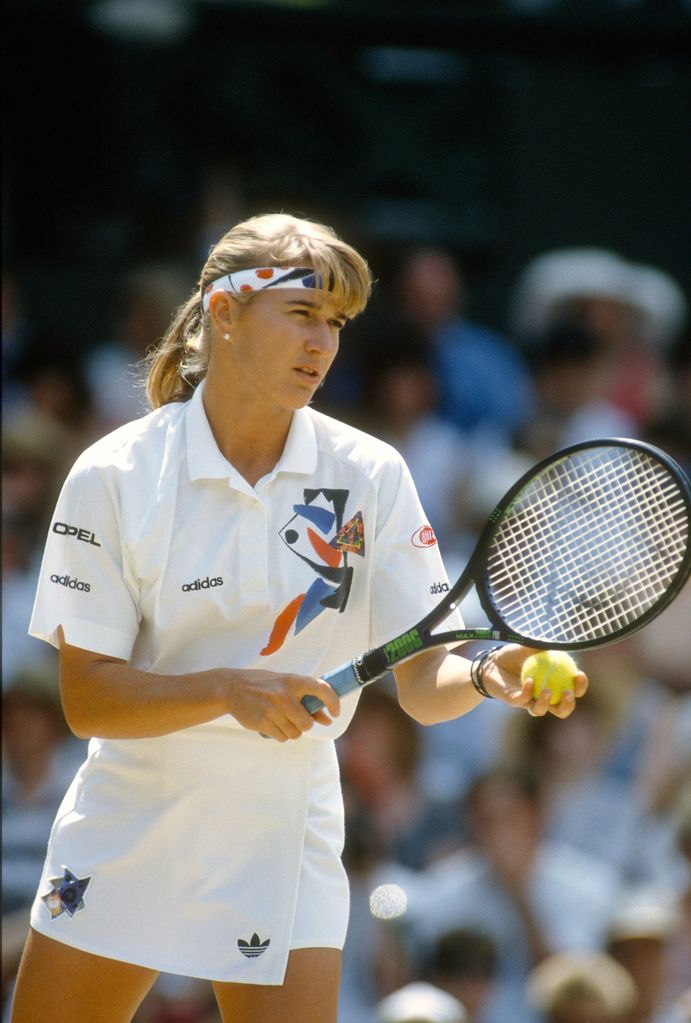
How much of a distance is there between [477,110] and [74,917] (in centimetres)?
545

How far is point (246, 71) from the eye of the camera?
7684 millimetres

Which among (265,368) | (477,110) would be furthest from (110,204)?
(265,368)

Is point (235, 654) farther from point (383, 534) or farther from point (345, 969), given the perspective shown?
point (345, 969)

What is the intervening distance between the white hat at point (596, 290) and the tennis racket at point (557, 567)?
12.6 ft

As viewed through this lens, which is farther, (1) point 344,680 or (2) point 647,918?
(2) point 647,918

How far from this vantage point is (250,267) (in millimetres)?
2943

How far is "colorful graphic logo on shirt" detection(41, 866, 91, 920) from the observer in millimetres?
2863

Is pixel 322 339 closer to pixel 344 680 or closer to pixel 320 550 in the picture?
pixel 320 550

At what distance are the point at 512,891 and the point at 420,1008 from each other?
75 cm

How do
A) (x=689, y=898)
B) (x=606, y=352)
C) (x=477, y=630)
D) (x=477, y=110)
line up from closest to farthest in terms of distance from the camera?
(x=477, y=630) < (x=689, y=898) < (x=606, y=352) < (x=477, y=110)

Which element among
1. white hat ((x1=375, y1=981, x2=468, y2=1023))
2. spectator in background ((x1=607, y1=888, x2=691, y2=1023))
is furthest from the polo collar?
spectator in background ((x1=607, y1=888, x2=691, y2=1023))

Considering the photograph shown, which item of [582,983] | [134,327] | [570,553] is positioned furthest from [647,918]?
[134,327]

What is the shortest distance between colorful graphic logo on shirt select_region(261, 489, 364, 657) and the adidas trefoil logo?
48 cm

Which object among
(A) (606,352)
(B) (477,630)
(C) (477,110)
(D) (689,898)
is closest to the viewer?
(B) (477,630)
